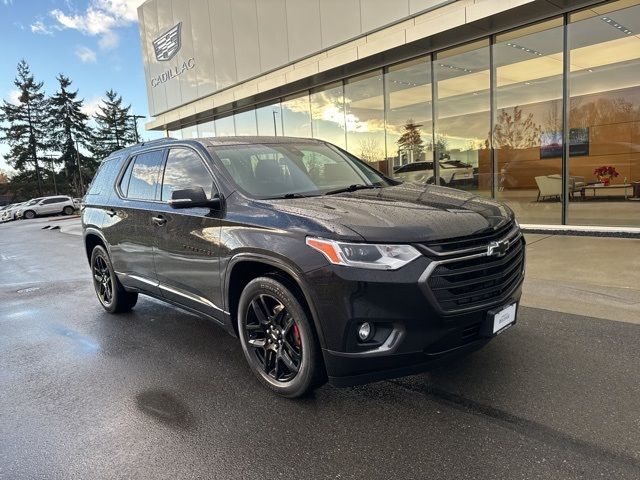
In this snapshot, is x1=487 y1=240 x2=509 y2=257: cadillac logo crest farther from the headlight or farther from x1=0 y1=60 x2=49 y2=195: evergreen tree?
x1=0 y1=60 x2=49 y2=195: evergreen tree

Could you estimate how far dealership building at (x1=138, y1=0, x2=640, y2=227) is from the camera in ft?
29.5

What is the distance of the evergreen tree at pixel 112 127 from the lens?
69481 millimetres

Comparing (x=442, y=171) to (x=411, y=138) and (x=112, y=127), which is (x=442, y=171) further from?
(x=112, y=127)

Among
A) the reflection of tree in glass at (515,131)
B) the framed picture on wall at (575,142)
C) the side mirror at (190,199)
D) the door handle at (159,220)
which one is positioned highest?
the reflection of tree in glass at (515,131)

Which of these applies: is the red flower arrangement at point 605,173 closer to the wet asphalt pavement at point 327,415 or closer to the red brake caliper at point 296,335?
the wet asphalt pavement at point 327,415

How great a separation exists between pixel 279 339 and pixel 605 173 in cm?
885

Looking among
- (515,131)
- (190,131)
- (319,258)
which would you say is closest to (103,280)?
(319,258)

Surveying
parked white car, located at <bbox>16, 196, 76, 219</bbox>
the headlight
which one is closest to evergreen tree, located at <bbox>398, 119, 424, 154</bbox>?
the headlight

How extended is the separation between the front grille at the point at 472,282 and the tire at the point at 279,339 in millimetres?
831

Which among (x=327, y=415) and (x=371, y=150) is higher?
(x=371, y=150)

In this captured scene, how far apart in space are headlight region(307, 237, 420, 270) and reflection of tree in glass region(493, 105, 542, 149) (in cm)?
861

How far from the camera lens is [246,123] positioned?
17875mm

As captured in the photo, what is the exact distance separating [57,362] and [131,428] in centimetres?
168

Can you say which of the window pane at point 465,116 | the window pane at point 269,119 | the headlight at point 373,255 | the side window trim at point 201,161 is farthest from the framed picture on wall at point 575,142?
the window pane at point 269,119
